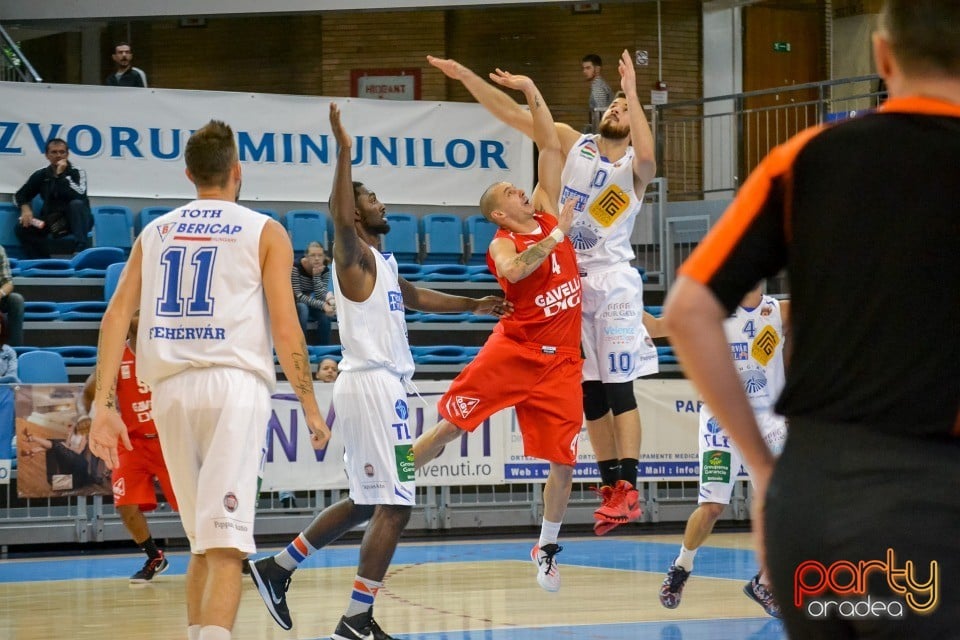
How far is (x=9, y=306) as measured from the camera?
1262 cm

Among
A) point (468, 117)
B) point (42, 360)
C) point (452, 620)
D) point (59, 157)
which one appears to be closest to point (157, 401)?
point (452, 620)

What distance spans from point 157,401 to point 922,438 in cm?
349

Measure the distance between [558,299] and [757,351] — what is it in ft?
4.89

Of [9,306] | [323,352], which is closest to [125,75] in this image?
[9,306]

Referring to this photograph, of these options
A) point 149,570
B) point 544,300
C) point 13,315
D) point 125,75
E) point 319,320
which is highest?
point 125,75

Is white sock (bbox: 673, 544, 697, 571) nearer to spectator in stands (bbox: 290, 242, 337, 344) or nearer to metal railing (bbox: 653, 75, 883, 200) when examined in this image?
spectator in stands (bbox: 290, 242, 337, 344)

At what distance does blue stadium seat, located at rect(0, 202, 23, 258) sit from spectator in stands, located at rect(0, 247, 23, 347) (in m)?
2.03

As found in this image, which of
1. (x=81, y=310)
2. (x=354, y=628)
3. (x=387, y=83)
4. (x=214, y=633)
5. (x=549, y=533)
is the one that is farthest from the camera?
(x=387, y=83)

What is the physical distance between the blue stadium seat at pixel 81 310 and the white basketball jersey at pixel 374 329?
7450 mm

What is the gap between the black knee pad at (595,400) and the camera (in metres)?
8.10

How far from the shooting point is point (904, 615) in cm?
202

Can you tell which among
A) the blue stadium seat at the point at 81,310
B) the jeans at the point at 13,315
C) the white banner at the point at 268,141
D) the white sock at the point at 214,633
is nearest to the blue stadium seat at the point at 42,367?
the jeans at the point at 13,315

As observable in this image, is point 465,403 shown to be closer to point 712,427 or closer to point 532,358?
point 532,358

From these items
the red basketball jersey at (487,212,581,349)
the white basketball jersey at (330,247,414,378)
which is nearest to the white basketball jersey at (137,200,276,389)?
the white basketball jersey at (330,247,414,378)
